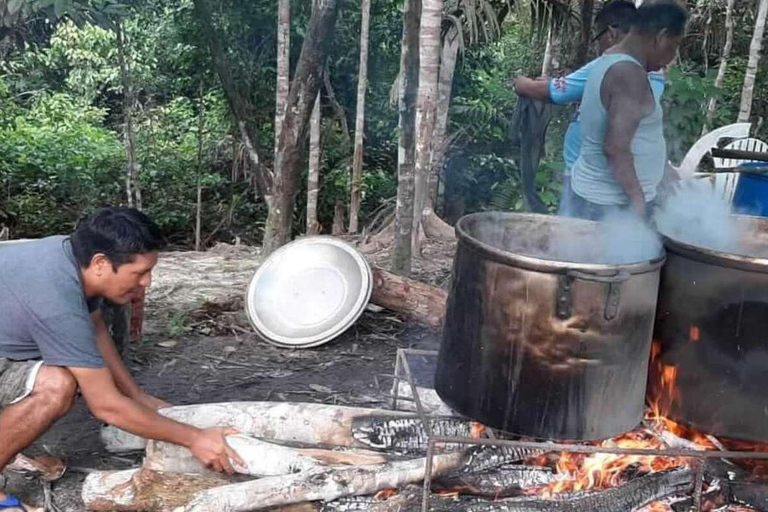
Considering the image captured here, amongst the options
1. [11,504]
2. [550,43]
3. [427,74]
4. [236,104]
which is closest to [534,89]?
[427,74]

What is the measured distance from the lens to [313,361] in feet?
16.7

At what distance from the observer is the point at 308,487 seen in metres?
2.85

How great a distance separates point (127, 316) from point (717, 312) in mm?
2998

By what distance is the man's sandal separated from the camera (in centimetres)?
294

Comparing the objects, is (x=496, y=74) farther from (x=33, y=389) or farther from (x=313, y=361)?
(x=33, y=389)

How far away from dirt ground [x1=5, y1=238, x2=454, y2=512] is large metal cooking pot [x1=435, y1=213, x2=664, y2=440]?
1.56 meters

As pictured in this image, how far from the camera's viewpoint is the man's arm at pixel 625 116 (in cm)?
332

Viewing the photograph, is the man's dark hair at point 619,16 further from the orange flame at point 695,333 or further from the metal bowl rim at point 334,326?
the metal bowl rim at point 334,326

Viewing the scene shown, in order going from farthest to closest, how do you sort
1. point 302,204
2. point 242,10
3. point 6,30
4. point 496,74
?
1. point 496,74
2. point 302,204
3. point 242,10
4. point 6,30

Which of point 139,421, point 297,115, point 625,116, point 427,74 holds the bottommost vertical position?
point 139,421

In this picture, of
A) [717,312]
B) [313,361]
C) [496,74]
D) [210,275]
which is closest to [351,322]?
[313,361]

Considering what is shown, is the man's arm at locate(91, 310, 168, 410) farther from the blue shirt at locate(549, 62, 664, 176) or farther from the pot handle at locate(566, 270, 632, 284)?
the blue shirt at locate(549, 62, 664, 176)

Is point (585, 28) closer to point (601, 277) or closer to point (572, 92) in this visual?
point (572, 92)

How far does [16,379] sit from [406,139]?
435 centimetres
